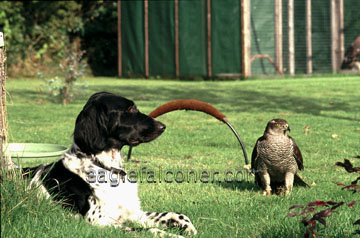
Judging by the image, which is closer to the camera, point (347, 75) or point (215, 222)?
point (215, 222)

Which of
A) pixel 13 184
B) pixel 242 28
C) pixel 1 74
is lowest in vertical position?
pixel 13 184

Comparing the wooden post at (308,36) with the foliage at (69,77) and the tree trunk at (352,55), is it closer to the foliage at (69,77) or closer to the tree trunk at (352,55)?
the tree trunk at (352,55)

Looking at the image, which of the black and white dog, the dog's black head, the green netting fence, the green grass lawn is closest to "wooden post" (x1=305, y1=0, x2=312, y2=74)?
the green netting fence

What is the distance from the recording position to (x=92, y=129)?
4617 millimetres

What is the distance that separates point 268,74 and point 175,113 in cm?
1074

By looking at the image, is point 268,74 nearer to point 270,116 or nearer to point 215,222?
point 270,116

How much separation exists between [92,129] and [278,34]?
20114mm

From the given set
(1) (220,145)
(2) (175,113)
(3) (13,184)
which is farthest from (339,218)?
(2) (175,113)

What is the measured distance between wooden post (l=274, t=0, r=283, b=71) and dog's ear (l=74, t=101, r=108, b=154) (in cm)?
1997

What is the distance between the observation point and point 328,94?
57.7 ft

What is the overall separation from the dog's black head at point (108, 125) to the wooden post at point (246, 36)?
19.9 m

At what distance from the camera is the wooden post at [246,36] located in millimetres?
24453

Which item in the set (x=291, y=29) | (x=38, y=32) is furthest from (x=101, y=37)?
(x=291, y=29)

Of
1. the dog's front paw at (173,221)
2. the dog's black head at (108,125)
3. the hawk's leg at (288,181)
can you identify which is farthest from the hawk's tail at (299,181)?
the dog's black head at (108,125)
